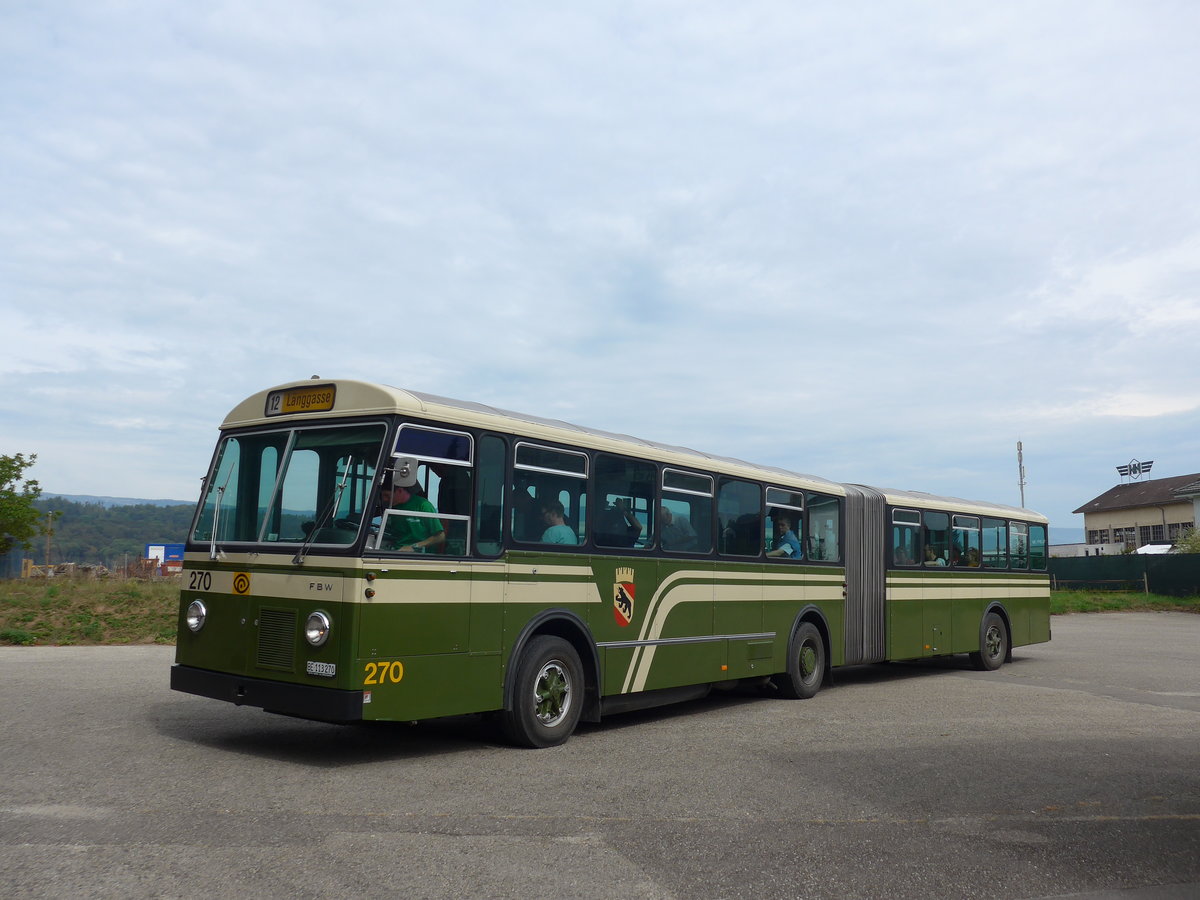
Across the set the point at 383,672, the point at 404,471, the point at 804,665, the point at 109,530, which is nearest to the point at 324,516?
the point at 404,471

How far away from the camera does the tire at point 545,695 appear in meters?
8.83

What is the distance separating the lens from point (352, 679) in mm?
7535

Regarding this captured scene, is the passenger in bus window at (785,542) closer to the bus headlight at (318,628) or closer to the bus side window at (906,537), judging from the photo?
the bus side window at (906,537)

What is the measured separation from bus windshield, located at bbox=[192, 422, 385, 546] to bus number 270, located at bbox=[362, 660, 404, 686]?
3.09 feet

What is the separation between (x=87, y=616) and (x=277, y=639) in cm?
1574

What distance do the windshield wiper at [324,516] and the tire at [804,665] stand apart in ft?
22.7

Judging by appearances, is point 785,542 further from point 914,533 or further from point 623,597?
point 914,533

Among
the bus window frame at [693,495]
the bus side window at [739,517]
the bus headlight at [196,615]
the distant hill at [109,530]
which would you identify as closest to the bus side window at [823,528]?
the bus side window at [739,517]

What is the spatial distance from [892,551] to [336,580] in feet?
32.8

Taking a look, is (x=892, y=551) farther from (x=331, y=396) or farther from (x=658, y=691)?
(x=331, y=396)

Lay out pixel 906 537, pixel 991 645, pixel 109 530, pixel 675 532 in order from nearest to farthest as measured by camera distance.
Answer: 1. pixel 675 532
2. pixel 906 537
3. pixel 991 645
4. pixel 109 530

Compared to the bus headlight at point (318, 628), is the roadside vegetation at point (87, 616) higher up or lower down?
lower down

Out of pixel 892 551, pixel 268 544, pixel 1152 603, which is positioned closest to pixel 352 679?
pixel 268 544

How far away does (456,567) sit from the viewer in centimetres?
838
